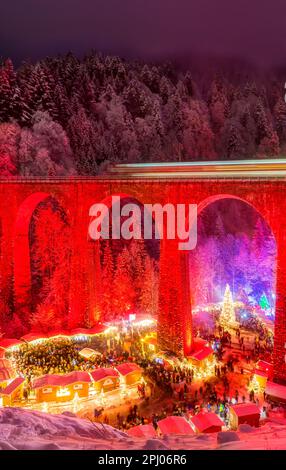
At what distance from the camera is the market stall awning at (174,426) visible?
15547 mm

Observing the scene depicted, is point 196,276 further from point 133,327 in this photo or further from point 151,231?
point 133,327

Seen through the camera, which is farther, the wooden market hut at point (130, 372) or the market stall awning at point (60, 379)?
the wooden market hut at point (130, 372)

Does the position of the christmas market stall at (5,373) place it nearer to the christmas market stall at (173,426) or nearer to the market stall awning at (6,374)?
the market stall awning at (6,374)

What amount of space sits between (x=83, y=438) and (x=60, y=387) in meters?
9.28

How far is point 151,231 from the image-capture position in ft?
125

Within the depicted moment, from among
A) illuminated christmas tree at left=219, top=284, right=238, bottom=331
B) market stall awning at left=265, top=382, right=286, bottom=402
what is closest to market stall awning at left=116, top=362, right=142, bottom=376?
market stall awning at left=265, top=382, right=286, bottom=402

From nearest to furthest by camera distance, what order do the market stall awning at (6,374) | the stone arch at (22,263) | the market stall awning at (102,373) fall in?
1. the market stall awning at (102,373)
2. the market stall awning at (6,374)
3. the stone arch at (22,263)

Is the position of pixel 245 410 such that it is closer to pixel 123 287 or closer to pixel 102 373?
pixel 102 373

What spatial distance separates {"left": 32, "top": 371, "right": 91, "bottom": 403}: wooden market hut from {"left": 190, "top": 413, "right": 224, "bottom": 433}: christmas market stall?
5477 millimetres

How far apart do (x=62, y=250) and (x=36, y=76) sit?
20.1 metres

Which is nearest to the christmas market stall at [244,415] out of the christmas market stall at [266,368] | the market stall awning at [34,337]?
the christmas market stall at [266,368]

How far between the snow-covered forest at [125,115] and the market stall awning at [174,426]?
88.9 ft

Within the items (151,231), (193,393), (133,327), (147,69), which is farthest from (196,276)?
(147,69)

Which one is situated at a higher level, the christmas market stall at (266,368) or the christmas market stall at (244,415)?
the christmas market stall at (266,368)
